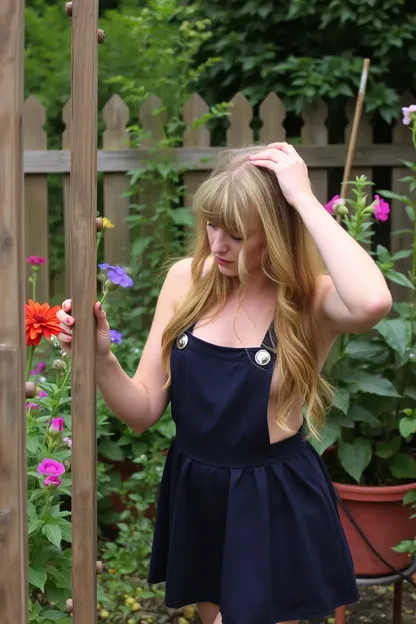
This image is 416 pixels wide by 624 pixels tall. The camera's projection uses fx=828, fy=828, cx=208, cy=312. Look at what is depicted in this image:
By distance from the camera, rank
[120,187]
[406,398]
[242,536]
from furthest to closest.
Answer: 1. [120,187]
2. [406,398]
3. [242,536]

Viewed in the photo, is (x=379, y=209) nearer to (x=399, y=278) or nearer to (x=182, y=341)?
(x=399, y=278)

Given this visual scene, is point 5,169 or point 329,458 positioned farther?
point 329,458

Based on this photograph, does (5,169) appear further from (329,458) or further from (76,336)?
(329,458)

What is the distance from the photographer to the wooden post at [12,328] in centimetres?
121

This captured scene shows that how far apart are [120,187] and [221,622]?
263 centimetres

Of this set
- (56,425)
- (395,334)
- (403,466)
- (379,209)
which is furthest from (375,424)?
(56,425)

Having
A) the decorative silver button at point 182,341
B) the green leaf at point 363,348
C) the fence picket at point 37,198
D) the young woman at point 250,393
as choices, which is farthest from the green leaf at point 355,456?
the fence picket at point 37,198

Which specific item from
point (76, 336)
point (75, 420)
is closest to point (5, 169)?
point (76, 336)

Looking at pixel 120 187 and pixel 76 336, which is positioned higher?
pixel 120 187

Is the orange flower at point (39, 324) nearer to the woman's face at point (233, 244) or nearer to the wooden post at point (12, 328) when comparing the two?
the woman's face at point (233, 244)

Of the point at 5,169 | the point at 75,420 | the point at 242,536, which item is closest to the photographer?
the point at 5,169

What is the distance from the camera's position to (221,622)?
1932 millimetres

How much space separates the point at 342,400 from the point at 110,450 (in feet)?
3.64

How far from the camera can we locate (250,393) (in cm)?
185
